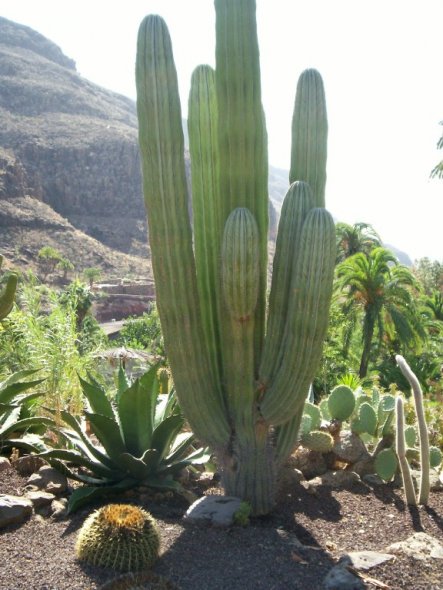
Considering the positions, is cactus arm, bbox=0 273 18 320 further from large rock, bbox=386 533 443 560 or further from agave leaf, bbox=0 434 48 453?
large rock, bbox=386 533 443 560

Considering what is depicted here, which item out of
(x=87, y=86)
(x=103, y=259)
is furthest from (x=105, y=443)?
(x=87, y=86)

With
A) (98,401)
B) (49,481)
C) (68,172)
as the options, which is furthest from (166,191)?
(68,172)

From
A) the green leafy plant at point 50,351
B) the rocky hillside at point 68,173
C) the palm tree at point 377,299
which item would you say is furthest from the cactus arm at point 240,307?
the rocky hillside at point 68,173

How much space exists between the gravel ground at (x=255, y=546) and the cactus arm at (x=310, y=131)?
207 centimetres

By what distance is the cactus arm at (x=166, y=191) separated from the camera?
4312 millimetres

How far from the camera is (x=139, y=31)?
14.3 feet

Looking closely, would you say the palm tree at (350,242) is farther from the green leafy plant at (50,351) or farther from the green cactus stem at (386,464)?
the green cactus stem at (386,464)

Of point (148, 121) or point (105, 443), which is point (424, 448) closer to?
point (105, 443)

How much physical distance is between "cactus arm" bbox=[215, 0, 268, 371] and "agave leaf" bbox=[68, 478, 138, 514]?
1169mm

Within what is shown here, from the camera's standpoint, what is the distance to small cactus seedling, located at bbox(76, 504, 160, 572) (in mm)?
3438

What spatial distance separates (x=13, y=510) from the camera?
419 cm

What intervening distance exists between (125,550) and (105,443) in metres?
1.39

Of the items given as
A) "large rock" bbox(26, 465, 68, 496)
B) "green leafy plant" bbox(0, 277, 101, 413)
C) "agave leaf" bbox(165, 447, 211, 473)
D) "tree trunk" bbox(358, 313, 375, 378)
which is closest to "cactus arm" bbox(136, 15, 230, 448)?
"agave leaf" bbox(165, 447, 211, 473)

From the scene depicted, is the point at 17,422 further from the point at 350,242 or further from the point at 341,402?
the point at 350,242
